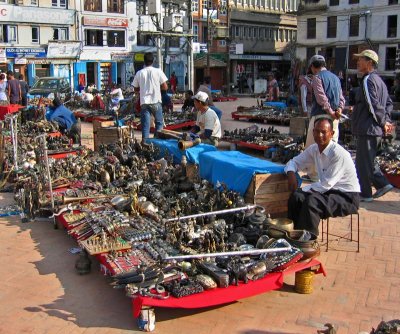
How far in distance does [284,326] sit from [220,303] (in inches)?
21.2

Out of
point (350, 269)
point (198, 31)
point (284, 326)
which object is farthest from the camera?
point (198, 31)

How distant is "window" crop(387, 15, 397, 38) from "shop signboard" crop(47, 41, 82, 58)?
24.0 meters

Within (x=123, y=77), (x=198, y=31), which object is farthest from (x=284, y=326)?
(x=198, y=31)

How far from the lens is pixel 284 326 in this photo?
4172mm

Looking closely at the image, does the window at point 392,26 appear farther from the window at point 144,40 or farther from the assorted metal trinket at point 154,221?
the assorted metal trinket at point 154,221

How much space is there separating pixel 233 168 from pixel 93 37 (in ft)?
121

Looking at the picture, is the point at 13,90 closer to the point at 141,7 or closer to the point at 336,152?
the point at 336,152

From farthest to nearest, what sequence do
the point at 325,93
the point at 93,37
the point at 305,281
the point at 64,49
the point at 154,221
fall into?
the point at 93,37
the point at 64,49
the point at 325,93
the point at 154,221
the point at 305,281

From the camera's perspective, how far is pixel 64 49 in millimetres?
37656

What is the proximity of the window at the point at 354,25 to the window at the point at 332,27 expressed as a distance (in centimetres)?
150

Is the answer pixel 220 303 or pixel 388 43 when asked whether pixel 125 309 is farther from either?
pixel 388 43

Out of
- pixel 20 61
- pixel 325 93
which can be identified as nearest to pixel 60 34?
pixel 20 61

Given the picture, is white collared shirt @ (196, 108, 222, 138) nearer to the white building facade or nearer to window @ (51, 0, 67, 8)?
window @ (51, 0, 67, 8)

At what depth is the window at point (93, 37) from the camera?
133ft
